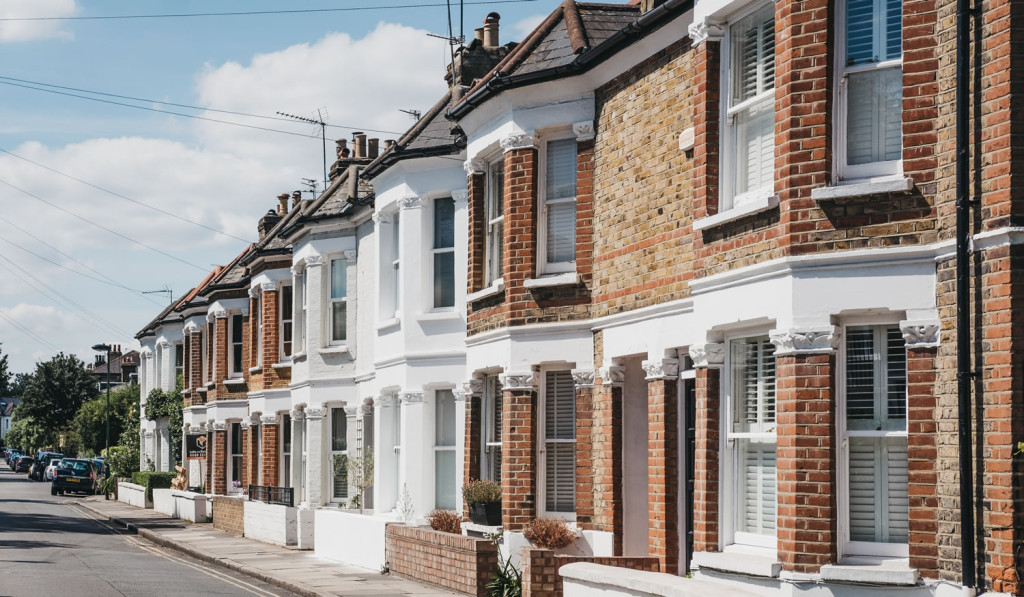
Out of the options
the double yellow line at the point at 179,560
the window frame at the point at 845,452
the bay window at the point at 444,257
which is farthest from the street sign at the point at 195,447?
the window frame at the point at 845,452

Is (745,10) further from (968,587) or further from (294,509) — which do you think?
(294,509)

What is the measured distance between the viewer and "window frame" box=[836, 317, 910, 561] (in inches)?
421

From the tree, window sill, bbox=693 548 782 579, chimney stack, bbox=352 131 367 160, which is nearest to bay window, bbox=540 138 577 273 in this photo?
window sill, bbox=693 548 782 579

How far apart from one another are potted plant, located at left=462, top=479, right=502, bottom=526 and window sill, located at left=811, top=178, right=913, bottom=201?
8.42 m

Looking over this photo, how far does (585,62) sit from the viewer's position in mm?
16031

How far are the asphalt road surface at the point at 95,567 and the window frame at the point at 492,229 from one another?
6.00 meters

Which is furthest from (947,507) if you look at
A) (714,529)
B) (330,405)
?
(330,405)

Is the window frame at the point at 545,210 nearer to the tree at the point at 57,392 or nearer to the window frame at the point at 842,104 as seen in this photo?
the window frame at the point at 842,104

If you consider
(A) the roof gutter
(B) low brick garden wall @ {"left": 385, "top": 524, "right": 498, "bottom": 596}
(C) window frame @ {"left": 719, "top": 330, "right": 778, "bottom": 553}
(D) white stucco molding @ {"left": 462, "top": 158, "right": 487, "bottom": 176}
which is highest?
(A) the roof gutter

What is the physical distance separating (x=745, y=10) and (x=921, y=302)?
3.42m

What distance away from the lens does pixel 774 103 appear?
11.6 m

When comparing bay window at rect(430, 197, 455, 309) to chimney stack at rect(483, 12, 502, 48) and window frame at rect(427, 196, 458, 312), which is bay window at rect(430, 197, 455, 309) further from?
chimney stack at rect(483, 12, 502, 48)

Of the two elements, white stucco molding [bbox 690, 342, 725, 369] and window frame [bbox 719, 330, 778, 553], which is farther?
white stucco molding [bbox 690, 342, 725, 369]

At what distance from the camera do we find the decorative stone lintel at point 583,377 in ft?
54.2
